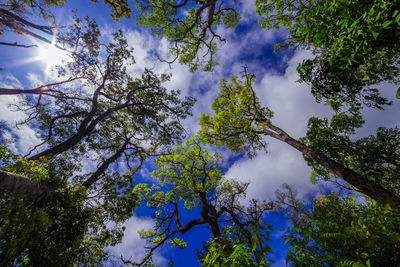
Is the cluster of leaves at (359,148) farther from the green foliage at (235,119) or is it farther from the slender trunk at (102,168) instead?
the slender trunk at (102,168)

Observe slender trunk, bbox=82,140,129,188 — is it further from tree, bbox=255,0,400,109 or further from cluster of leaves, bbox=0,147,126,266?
tree, bbox=255,0,400,109

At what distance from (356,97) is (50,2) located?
16851mm

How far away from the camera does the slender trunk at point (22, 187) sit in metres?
2.91

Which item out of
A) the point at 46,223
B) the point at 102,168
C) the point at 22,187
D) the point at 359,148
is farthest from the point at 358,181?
the point at 102,168

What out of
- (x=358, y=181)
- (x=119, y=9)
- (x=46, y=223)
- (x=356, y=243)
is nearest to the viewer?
(x=356, y=243)

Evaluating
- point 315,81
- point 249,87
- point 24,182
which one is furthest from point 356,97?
point 24,182

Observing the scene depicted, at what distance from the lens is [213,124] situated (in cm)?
1155

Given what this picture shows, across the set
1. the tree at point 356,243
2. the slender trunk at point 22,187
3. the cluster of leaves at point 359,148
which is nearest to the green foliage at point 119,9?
the slender trunk at point 22,187

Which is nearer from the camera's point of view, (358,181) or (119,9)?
(358,181)

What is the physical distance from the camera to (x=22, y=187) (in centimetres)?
313

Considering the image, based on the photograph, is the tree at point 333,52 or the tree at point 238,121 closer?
the tree at point 333,52

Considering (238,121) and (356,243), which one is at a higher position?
(238,121)

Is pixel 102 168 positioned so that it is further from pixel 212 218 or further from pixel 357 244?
pixel 357 244

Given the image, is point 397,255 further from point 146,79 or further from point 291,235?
point 146,79
